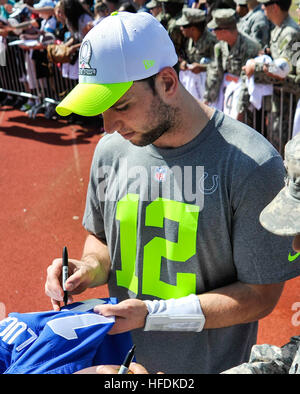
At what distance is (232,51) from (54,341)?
5821 mm

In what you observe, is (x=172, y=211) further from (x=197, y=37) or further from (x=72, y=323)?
(x=197, y=37)

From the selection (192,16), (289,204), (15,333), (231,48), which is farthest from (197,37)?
(15,333)

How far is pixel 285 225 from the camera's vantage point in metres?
1.76

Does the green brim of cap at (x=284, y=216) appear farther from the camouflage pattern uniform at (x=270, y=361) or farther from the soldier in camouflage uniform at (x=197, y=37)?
the soldier in camouflage uniform at (x=197, y=37)

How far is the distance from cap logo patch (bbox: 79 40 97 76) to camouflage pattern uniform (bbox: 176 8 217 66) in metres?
5.67

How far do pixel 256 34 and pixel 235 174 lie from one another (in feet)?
19.6

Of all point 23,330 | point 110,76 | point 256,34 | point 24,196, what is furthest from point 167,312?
point 256,34

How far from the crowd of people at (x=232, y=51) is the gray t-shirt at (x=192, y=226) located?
438 cm

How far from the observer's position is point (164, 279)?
2389 millimetres

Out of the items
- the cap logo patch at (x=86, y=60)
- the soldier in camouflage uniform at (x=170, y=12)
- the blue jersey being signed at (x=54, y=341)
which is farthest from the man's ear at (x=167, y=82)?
the soldier in camouflage uniform at (x=170, y=12)

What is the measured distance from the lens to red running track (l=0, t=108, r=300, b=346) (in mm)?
5020

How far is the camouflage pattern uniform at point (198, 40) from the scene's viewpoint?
291 inches

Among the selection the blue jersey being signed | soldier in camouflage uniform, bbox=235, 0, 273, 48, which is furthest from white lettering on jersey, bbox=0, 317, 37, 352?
soldier in camouflage uniform, bbox=235, 0, 273, 48

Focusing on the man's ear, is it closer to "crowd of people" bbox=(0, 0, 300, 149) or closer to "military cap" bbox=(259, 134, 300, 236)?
"military cap" bbox=(259, 134, 300, 236)
